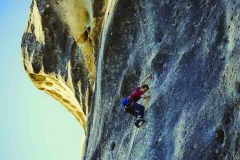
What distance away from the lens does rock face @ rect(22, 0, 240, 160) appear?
287 inches

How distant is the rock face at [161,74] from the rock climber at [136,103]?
0.45ft

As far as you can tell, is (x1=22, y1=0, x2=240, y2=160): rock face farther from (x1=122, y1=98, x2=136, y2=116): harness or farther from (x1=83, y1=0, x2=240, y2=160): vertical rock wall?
(x1=122, y1=98, x2=136, y2=116): harness

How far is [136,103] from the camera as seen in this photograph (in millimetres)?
9242

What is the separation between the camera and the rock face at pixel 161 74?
23.9 feet

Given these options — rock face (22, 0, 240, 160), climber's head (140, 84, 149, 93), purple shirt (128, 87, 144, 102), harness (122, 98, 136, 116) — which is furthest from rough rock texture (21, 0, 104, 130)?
climber's head (140, 84, 149, 93)

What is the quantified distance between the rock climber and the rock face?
5.4 inches

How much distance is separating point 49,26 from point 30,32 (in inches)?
56.4

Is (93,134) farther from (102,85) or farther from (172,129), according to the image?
(172,129)

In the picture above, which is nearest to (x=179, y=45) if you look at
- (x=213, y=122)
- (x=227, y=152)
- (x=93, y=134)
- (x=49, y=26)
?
(x=213, y=122)

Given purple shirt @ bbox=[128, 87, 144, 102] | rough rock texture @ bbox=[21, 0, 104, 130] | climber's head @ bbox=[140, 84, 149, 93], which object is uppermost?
rough rock texture @ bbox=[21, 0, 104, 130]

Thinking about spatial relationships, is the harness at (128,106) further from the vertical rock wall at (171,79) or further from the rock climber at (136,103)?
the vertical rock wall at (171,79)

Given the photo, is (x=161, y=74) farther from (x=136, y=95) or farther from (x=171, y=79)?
(x=136, y=95)

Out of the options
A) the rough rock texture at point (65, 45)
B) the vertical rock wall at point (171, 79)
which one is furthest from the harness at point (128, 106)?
the rough rock texture at point (65, 45)

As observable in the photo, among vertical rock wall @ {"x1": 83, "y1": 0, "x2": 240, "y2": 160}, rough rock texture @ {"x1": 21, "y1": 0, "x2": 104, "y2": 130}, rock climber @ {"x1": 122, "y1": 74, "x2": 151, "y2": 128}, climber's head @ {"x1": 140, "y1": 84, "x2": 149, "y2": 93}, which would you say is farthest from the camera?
rough rock texture @ {"x1": 21, "y1": 0, "x2": 104, "y2": 130}
